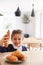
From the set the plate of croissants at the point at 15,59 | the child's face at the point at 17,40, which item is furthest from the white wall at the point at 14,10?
the plate of croissants at the point at 15,59

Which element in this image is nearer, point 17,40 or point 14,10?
point 17,40

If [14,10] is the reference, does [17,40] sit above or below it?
below

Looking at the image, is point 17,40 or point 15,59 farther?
point 17,40

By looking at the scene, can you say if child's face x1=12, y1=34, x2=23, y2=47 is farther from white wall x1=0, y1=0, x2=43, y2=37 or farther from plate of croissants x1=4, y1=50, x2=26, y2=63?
white wall x1=0, y1=0, x2=43, y2=37

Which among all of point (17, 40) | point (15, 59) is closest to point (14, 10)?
point (17, 40)

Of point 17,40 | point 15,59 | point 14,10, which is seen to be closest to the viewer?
point 15,59

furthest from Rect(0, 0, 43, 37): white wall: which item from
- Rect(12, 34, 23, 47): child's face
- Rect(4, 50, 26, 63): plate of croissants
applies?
Rect(4, 50, 26, 63): plate of croissants

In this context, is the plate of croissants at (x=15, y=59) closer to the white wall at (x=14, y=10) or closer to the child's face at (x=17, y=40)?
the child's face at (x=17, y=40)

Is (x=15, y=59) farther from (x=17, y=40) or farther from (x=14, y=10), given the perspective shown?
(x=14, y=10)

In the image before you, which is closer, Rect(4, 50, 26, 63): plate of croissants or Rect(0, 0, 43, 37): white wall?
Rect(4, 50, 26, 63): plate of croissants

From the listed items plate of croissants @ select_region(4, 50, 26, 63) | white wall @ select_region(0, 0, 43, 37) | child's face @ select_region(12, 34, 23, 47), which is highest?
white wall @ select_region(0, 0, 43, 37)

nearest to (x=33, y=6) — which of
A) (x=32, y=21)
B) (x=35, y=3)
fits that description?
(x=35, y=3)

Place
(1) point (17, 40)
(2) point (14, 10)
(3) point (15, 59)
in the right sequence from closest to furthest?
(3) point (15, 59)
(1) point (17, 40)
(2) point (14, 10)

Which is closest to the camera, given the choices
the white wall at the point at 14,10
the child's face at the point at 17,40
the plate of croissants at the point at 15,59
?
the plate of croissants at the point at 15,59
